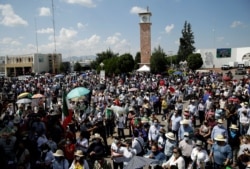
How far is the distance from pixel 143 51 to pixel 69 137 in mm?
45272

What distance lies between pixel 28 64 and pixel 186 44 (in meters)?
47.7

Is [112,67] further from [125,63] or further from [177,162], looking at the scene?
[177,162]

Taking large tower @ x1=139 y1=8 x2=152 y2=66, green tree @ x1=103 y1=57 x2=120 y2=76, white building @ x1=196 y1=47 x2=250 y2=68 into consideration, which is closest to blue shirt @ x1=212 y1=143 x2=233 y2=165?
green tree @ x1=103 y1=57 x2=120 y2=76

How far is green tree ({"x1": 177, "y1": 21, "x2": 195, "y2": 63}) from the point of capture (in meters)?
80.8

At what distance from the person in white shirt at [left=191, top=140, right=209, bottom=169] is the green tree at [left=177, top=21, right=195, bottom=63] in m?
75.3

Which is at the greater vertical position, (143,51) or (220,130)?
(143,51)

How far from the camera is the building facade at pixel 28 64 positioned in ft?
291

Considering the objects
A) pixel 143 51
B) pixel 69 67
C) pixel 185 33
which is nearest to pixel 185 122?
pixel 143 51

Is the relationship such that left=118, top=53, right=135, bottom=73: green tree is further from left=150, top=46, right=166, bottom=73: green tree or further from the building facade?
the building facade

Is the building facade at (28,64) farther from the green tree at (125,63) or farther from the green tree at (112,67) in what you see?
the green tree at (112,67)

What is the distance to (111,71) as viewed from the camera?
45906 millimetres

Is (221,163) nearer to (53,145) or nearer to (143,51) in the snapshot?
(53,145)

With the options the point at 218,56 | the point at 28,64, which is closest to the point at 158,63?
the point at 218,56

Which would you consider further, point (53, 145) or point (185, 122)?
point (185, 122)
